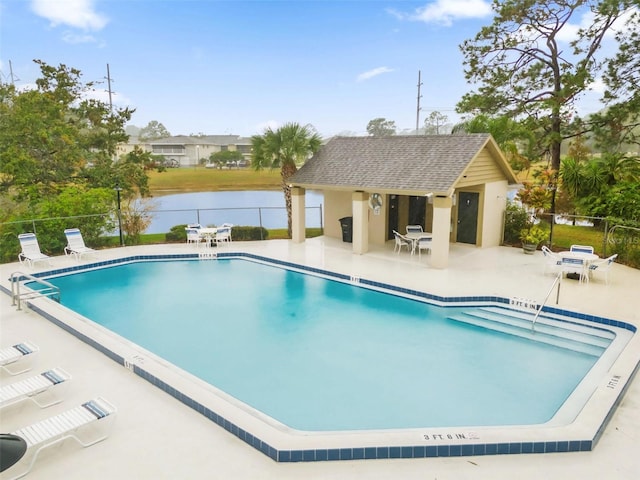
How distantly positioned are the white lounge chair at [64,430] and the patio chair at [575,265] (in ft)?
37.2

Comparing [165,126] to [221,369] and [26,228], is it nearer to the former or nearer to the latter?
[26,228]

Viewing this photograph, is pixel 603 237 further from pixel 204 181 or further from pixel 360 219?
pixel 204 181

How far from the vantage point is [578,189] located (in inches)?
791

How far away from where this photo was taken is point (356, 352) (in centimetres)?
885

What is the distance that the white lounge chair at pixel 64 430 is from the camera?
520 centimetres

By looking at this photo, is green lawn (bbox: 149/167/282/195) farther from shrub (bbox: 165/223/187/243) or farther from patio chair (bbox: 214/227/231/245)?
patio chair (bbox: 214/227/231/245)

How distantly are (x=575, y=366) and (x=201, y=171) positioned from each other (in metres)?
55.5

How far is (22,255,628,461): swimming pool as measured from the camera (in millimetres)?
5875

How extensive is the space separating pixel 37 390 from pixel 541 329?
959 centimetres

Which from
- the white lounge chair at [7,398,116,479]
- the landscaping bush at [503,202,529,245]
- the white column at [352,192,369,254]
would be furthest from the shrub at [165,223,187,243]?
the white lounge chair at [7,398,116,479]

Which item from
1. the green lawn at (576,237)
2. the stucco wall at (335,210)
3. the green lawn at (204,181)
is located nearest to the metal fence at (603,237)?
the green lawn at (576,237)

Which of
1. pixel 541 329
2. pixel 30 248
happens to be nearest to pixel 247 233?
pixel 30 248

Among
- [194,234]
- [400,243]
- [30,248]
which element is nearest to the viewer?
[30,248]

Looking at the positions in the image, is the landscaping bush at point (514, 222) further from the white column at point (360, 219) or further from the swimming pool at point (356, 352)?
the swimming pool at point (356, 352)
